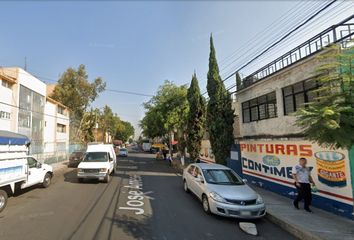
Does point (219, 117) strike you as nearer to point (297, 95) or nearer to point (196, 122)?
point (297, 95)

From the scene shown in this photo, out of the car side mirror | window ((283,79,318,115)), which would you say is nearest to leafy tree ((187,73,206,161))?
window ((283,79,318,115))

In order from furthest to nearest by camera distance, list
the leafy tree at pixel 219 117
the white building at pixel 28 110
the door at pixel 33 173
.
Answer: the white building at pixel 28 110 < the leafy tree at pixel 219 117 < the door at pixel 33 173

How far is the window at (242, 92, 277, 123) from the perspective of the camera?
14906 mm

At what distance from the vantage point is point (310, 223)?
276 inches

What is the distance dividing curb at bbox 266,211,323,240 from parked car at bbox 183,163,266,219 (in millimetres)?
421

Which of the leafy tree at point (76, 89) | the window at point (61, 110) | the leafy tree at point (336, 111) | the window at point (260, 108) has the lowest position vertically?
the leafy tree at point (336, 111)

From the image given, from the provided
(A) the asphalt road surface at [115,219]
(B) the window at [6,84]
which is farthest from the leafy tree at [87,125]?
(A) the asphalt road surface at [115,219]

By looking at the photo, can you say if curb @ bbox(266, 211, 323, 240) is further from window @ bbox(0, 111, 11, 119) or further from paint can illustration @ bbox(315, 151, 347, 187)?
window @ bbox(0, 111, 11, 119)

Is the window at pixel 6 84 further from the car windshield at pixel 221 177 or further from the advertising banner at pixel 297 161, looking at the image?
Answer: the advertising banner at pixel 297 161

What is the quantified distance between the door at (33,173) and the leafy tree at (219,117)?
10.3 metres

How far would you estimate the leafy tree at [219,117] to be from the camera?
51.8 ft

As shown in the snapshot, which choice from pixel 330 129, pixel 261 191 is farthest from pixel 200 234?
pixel 261 191

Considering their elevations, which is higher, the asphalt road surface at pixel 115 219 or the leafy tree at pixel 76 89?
the leafy tree at pixel 76 89

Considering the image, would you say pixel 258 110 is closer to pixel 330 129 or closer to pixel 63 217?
pixel 330 129
